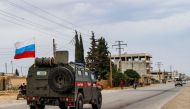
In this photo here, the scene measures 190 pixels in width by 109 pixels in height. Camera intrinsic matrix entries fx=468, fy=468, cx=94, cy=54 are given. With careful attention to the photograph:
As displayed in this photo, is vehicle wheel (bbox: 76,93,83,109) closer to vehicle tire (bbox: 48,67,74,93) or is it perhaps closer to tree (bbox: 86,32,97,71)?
vehicle tire (bbox: 48,67,74,93)

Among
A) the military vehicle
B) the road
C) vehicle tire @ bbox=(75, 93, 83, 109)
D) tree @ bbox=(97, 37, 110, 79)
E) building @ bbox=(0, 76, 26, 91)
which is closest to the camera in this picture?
the military vehicle

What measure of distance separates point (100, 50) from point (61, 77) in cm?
8686

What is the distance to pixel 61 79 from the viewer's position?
20.3 metres

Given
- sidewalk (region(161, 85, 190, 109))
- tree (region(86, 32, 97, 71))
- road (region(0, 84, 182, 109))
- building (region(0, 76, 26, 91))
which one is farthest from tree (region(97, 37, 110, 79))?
sidewalk (region(161, 85, 190, 109))

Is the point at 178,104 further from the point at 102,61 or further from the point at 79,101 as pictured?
the point at 102,61

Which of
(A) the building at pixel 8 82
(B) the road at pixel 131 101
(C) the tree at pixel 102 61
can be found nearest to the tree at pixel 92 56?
(C) the tree at pixel 102 61

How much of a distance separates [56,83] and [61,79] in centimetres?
31

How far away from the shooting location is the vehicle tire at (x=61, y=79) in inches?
786

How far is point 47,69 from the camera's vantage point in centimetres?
2075

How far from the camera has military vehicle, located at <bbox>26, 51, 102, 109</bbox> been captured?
20.1 meters

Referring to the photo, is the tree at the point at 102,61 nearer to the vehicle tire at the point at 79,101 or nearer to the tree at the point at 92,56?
the tree at the point at 92,56

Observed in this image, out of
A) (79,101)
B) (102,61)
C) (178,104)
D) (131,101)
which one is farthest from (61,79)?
(102,61)

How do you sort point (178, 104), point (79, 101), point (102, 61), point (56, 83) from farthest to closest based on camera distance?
point (102, 61) → point (178, 104) → point (79, 101) → point (56, 83)

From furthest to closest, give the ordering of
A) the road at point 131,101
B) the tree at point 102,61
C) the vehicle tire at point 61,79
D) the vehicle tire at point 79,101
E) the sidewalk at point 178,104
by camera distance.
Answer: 1. the tree at point 102,61
2. the road at point 131,101
3. the sidewalk at point 178,104
4. the vehicle tire at point 79,101
5. the vehicle tire at point 61,79
